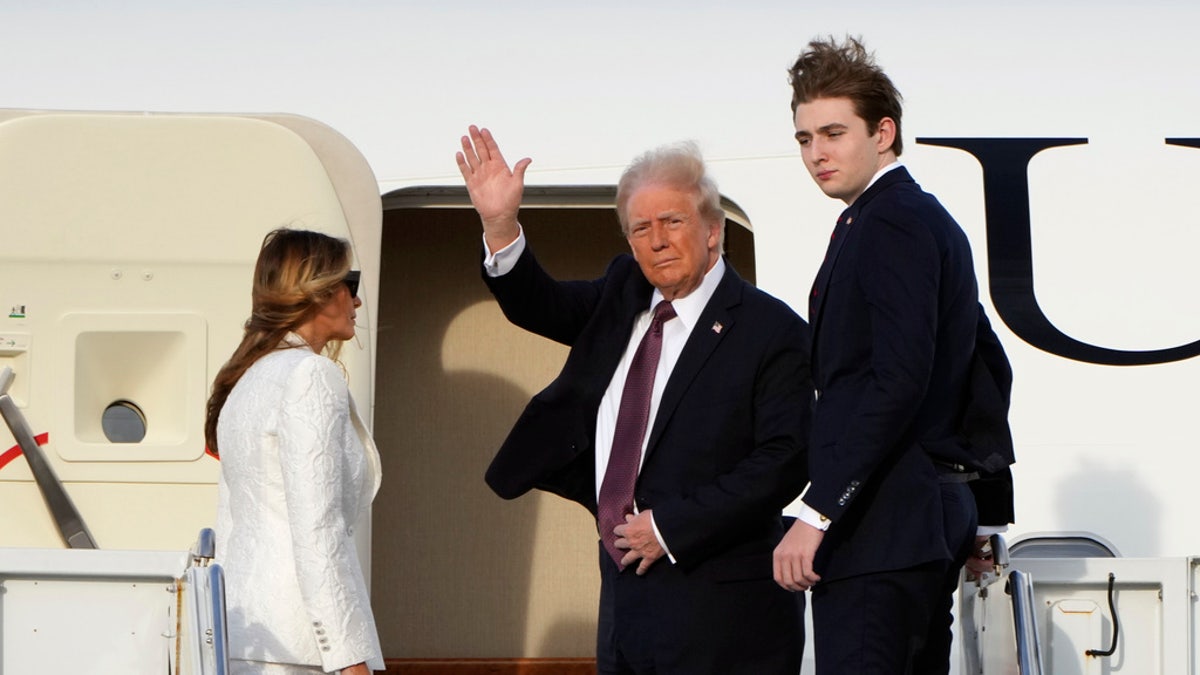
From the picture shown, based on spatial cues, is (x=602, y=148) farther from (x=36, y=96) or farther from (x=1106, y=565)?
(x=1106, y=565)

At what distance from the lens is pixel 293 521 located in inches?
96.5

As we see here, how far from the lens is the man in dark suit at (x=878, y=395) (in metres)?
2.35

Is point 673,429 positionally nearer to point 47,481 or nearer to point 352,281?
point 352,281

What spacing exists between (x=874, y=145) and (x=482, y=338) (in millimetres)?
2936

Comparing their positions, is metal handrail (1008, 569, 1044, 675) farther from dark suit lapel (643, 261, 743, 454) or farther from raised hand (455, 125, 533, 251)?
raised hand (455, 125, 533, 251)

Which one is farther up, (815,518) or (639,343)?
(639,343)

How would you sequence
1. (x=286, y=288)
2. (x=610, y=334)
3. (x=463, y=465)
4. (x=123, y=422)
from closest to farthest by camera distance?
(x=286, y=288)
(x=610, y=334)
(x=123, y=422)
(x=463, y=465)

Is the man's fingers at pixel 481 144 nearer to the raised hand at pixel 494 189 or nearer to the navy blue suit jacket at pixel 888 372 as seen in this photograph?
the raised hand at pixel 494 189

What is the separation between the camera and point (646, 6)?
4457 millimetres

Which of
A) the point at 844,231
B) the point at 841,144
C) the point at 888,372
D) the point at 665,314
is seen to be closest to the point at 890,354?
the point at 888,372

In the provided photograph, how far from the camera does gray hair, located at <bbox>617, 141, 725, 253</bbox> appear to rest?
9.21 ft

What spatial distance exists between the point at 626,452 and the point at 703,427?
5.8 inches

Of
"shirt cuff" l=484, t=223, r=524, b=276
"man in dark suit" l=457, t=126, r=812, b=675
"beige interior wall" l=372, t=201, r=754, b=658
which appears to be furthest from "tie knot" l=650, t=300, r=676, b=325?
"beige interior wall" l=372, t=201, r=754, b=658

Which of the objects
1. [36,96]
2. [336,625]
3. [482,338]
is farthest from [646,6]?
[336,625]
